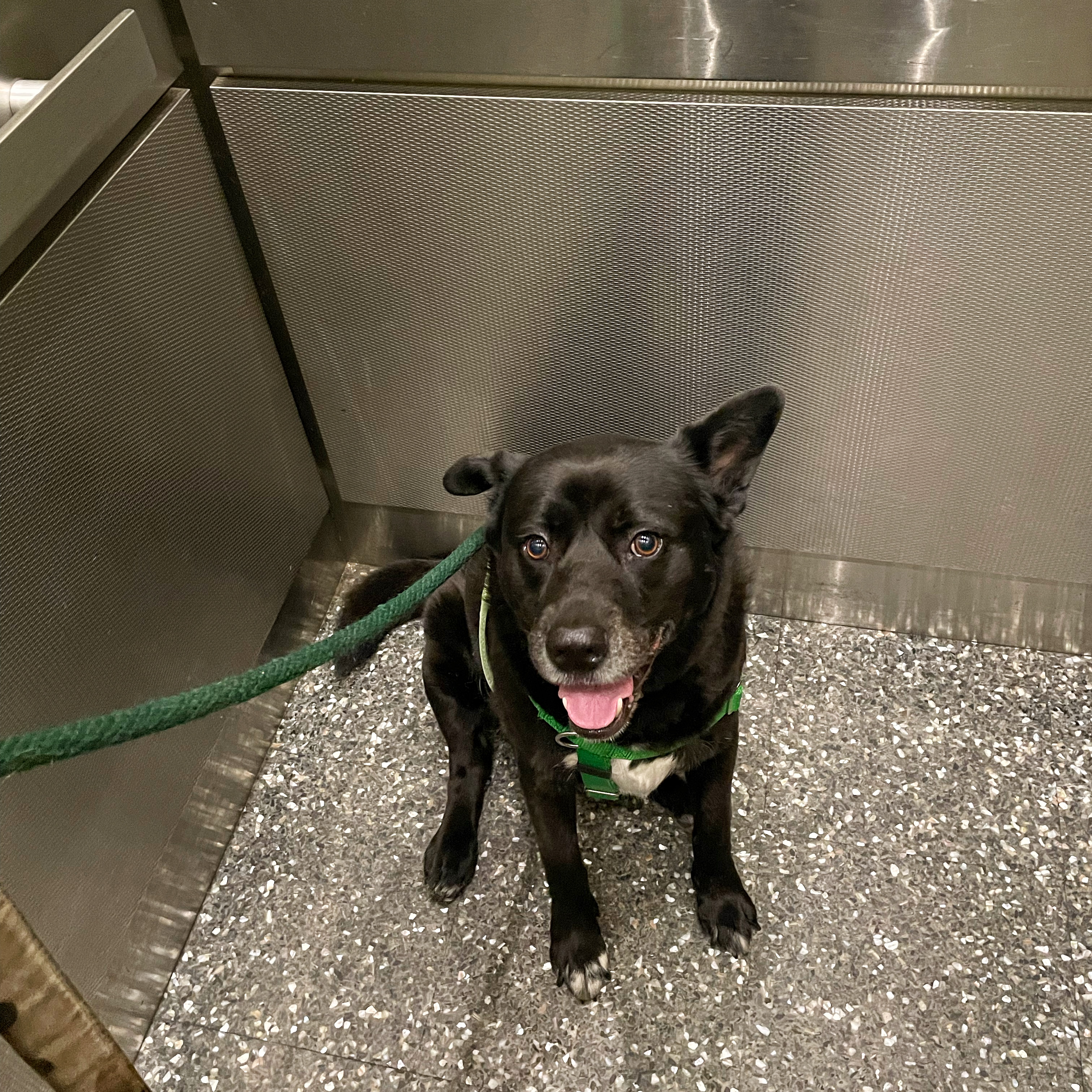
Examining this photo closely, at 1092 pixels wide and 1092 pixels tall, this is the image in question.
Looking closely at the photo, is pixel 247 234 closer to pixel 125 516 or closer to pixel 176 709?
pixel 125 516

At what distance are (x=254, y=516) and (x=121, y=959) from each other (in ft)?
2.40

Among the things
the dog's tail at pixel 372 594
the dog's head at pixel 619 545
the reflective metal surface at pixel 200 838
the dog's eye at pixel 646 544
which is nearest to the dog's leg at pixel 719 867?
the dog's head at pixel 619 545

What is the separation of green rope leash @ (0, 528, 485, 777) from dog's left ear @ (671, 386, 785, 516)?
417mm

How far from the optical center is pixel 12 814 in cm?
115

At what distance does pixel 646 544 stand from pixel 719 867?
60 cm

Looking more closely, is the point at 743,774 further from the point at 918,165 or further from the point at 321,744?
the point at 918,165

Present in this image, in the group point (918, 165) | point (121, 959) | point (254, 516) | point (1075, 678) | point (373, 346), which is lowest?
point (1075, 678)

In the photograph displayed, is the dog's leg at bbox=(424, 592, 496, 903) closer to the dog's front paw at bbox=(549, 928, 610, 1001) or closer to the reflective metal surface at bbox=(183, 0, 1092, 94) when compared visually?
the dog's front paw at bbox=(549, 928, 610, 1001)

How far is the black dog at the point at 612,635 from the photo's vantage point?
3.85 feet

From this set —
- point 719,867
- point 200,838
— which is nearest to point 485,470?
point 719,867

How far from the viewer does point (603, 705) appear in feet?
3.94

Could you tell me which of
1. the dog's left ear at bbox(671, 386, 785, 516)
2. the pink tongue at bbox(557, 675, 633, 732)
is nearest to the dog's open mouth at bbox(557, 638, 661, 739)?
the pink tongue at bbox(557, 675, 633, 732)

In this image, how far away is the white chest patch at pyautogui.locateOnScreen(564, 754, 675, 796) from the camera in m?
1.36

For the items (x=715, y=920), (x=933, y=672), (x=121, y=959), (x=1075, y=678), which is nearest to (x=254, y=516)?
(x=121, y=959)
